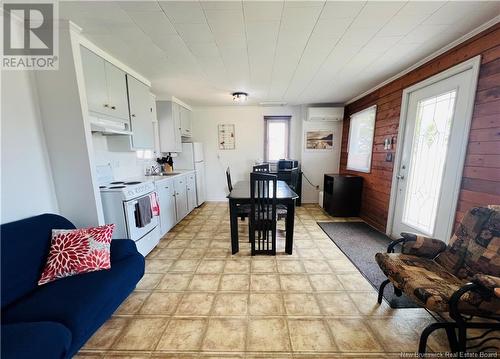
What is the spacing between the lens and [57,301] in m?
1.22

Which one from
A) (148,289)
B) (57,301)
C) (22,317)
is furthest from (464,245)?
(22,317)

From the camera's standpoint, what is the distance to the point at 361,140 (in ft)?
12.8

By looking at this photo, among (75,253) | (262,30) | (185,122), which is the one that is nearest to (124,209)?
(75,253)

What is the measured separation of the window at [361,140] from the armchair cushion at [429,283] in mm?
2320

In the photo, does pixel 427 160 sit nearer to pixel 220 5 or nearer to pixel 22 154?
pixel 220 5

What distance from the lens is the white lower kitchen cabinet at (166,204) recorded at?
300 cm

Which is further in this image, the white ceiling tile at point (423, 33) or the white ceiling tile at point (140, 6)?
the white ceiling tile at point (423, 33)

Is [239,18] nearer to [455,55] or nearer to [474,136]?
[455,55]

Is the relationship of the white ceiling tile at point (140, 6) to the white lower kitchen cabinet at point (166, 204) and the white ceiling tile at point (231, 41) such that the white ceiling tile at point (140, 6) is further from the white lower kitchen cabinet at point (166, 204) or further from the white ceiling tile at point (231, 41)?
the white lower kitchen cabinet at point (166, 204)

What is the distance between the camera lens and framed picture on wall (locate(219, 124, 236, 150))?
4.86 m

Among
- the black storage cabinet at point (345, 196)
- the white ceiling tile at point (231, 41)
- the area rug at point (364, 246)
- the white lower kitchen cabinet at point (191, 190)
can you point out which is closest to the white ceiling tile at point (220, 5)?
the white ceiling tile at point (231, 41)

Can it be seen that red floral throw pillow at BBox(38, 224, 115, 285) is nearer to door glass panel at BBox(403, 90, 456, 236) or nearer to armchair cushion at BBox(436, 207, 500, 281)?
armchair cushion at BBox(436, 207, 500, 281)

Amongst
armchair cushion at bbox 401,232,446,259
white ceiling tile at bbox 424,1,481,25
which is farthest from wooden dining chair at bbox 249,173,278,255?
white ceiling tile at bbox 424,1,481,25

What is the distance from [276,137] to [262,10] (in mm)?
3502
